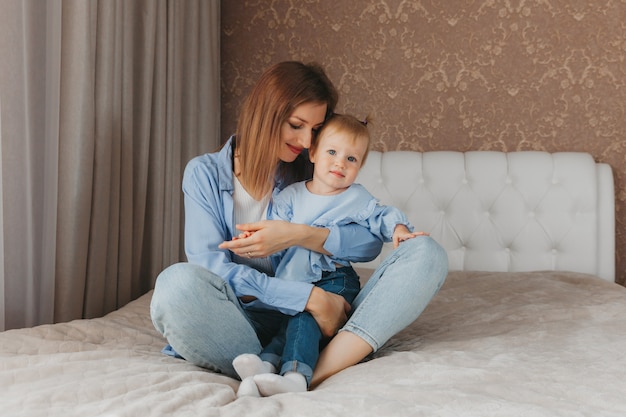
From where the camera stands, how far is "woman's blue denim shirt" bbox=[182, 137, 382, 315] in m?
1.57

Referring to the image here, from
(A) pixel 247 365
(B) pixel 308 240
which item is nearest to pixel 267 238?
(B) pixel 308 240

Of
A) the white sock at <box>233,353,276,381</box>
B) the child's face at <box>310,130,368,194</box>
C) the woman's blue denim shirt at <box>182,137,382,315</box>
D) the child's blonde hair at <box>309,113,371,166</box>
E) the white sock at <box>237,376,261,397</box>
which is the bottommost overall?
the white sock at <box>237,376,261,397</box>

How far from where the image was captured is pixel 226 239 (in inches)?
69.9

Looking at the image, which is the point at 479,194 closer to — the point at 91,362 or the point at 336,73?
the point at 336,73

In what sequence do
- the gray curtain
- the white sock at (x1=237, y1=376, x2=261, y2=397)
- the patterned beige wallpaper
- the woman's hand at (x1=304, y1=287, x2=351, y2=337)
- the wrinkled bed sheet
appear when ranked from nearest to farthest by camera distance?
the wrinkled bed sheet
the white sock at (x1=237, y1=376, x2=261, y2=397)
the woman's hand at (x1=304, y1=287, x2=351, y2=337)
the gray curtain
the patterned beige wallpaper

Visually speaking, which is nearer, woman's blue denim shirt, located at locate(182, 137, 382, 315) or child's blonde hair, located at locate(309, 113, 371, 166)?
woman's blue denim shirt, located at locate(182, 137, 382, 315)

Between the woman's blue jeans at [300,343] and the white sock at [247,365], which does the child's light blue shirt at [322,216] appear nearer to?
the woman's blue jeans at [300,343]

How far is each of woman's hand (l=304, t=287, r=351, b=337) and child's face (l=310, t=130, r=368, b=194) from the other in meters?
0.31

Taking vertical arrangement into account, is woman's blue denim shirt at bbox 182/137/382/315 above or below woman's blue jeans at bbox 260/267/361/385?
above

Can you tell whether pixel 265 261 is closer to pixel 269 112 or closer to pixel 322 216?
pixel 322 216

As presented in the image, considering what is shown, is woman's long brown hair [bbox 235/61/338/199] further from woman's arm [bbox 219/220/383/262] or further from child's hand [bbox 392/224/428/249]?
child's hand [bbox 392/224/428/249]

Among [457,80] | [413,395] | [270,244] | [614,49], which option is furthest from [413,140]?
[413,395]

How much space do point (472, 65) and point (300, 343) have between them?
190 centimetres

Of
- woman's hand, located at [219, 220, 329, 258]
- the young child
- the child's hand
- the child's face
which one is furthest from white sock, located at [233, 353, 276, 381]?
the child's face
